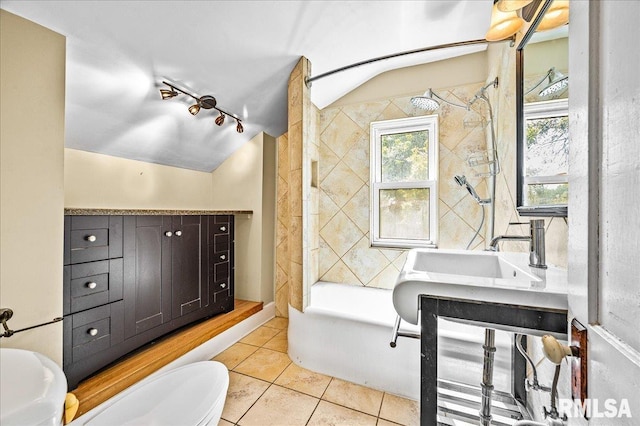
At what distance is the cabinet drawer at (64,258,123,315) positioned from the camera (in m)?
1.34

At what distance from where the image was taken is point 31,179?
112 cm

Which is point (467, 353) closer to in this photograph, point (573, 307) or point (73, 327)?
point (573, 307)

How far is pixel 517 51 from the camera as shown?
1.19 meters

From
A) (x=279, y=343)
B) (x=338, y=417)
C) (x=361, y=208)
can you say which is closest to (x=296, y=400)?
(x=338, y=417)

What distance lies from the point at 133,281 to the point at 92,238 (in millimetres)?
378

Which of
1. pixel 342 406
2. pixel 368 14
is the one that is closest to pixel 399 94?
pixel 368 14

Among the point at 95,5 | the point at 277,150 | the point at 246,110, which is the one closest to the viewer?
the point at 95,5

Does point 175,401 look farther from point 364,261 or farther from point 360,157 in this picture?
point 360,157

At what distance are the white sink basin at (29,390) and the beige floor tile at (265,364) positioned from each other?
1110 millimetres

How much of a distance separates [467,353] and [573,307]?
1101 millimetres

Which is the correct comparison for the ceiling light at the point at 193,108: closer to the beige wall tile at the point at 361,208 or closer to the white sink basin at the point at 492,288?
the beige wall tile at the point at 361,208

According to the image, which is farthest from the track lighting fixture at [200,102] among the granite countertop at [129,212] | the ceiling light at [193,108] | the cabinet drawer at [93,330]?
the cabinet drawer at [93,330]

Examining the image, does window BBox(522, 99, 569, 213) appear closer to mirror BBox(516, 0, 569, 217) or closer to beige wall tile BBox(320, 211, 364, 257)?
mirror BBox(516, 0, 569, 217)

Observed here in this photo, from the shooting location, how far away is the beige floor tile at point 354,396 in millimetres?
1443
